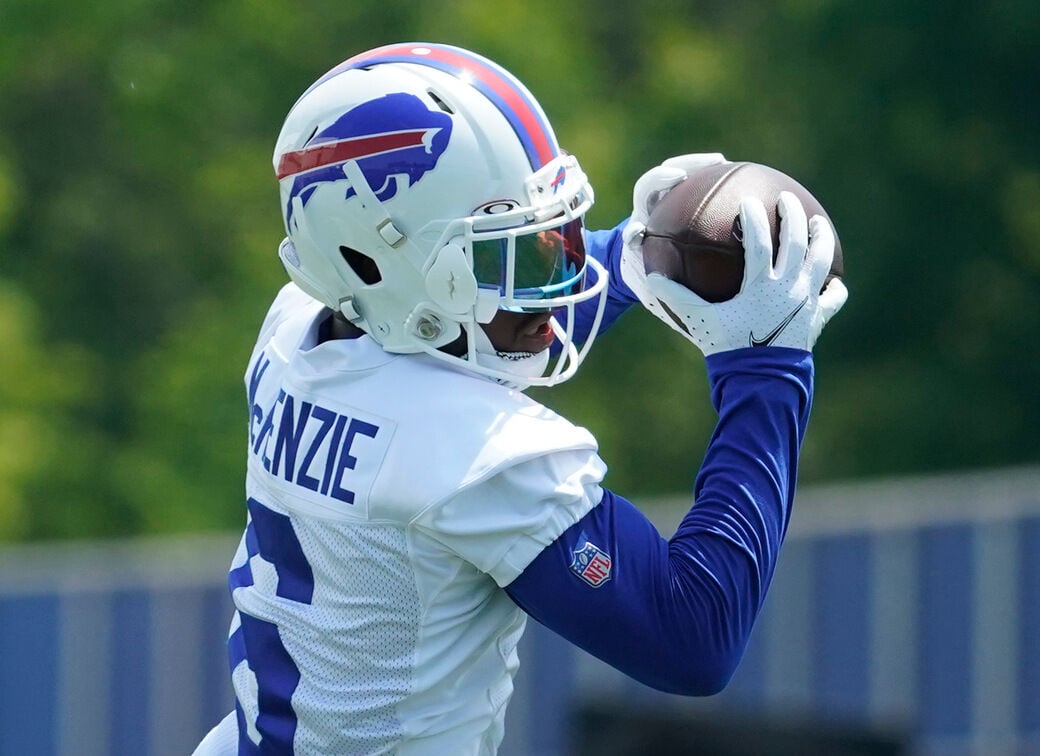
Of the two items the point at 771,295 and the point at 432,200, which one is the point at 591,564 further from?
the point at 432,200

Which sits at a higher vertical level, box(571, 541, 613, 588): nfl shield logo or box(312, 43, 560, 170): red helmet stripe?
box(312, 43, 560, 170): red helmet stripe

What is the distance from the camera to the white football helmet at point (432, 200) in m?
2.57

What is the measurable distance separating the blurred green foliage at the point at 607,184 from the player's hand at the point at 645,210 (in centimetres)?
811

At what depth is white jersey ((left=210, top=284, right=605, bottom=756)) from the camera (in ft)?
8.01

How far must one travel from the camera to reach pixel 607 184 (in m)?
10.9

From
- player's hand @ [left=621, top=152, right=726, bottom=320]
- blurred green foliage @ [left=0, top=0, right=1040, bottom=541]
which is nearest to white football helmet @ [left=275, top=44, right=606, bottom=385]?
player's hand @ [left=621, top=152, right=726, bottom=320]

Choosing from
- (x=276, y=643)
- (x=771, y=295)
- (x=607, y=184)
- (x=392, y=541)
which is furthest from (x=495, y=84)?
(x=607, y=184)

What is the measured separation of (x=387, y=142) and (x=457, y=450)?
1.58 feet

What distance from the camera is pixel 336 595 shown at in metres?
2.57

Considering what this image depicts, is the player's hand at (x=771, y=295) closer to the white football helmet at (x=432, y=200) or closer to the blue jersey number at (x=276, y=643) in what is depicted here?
the white football helmet at (x=432, y=200)

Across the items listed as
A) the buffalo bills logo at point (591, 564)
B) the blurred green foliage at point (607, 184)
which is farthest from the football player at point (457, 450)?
the blurred green foliage at point (607, 184)

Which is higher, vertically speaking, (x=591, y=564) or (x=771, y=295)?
(x=771, y=295)

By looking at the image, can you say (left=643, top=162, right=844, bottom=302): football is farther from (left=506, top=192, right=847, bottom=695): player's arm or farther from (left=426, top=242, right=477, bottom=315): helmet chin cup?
(left=426, top=242, right=477, bottom=315): helmet chin cup

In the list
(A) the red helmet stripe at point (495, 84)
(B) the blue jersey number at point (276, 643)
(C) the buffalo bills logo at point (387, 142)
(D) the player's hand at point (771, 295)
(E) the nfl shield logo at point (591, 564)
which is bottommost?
(B) the blue jersey number at point (276, 643)
